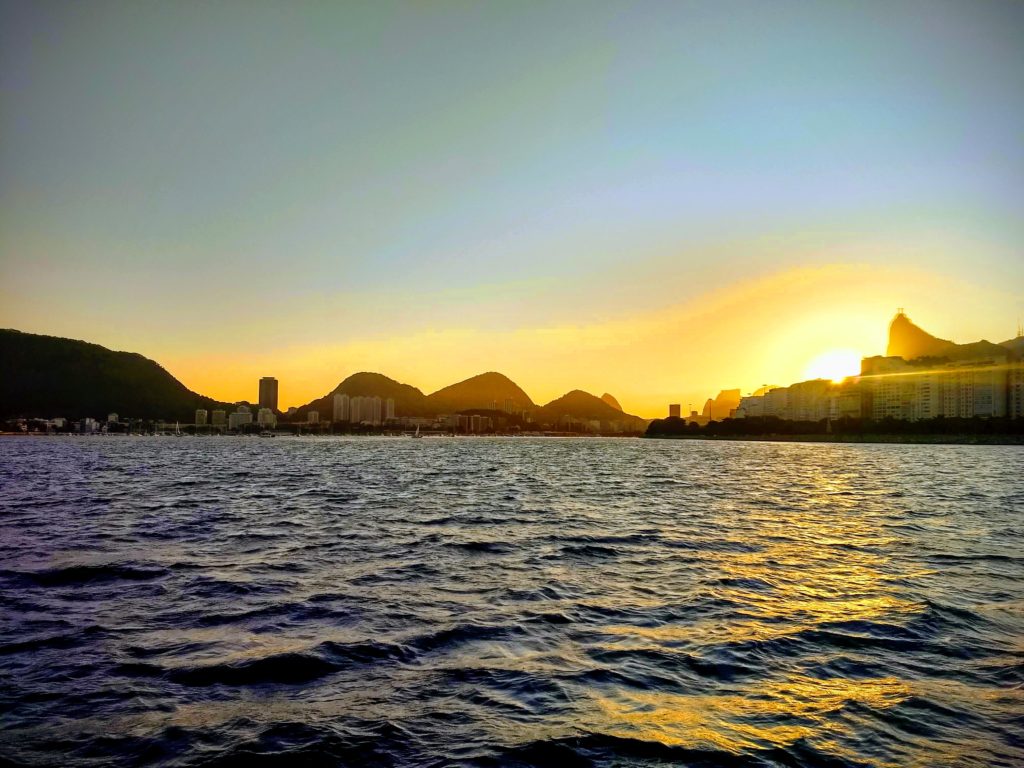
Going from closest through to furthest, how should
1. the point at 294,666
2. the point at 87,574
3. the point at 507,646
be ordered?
the point at 294,666, the point at 507,646, the point at 87,574

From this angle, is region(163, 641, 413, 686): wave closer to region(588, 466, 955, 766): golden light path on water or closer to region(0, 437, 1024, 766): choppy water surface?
Answer: region(0, 437, 1024, 766): choppy water surface

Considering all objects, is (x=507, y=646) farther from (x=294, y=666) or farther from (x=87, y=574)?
(x=87, y=574)

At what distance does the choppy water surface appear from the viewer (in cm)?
895

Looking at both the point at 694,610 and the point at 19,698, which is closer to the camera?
the point at 19,698

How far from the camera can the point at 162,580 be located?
19.0 meters

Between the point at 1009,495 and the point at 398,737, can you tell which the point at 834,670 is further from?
the point at 1009,495

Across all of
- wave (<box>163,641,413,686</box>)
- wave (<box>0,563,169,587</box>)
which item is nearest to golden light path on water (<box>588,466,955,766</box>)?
wave (<box>163,641,413,686</box>)

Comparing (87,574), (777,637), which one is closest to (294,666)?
(777,637)

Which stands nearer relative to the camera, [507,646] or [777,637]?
[507,646]

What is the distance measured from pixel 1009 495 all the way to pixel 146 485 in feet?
234

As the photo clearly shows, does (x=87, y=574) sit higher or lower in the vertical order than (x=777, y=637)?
lower

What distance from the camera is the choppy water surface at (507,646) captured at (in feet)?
29.3

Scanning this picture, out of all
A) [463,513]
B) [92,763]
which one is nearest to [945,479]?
[463,513]

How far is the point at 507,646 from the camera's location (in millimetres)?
13094
